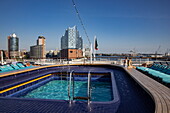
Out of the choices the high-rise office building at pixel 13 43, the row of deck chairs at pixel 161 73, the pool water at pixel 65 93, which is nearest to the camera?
the row of deck chairs at pixel 161 73

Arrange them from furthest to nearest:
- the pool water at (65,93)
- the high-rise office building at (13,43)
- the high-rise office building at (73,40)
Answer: the high-rise office building at (13,43) → the high-rise office building at (73,40) → the pool water at (65,93)

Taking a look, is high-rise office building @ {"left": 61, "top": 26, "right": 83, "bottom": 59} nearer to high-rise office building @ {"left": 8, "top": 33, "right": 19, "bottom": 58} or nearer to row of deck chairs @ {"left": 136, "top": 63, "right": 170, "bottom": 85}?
row of deck chairs @ {"left": 136, "top": 63, "right": 170, "bottom": 85}

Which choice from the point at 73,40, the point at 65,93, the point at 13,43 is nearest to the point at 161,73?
the point at 65,93

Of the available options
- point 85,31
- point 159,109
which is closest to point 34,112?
point 159,109

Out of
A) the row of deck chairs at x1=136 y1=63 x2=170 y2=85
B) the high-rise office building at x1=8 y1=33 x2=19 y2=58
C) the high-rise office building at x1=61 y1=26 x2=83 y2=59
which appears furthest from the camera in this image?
the high-rise office building at x1=8 y1=33 x2=19 y2=58

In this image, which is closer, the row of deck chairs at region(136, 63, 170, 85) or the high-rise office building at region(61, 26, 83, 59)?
the row of deck chairs at region(136, 63, 170, 85)

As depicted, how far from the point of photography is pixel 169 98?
2.55 meters

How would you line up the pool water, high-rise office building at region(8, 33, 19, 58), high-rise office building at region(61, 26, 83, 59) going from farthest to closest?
high-rise office building at region(8, 33, 19, 58), high-rise office building at region(61, 26, 83, 59), the pool water

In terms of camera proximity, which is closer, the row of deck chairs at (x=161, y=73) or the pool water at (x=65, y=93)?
the row of deck chairs at (x=161, y=73)

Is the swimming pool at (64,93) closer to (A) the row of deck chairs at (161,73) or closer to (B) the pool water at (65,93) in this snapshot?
(B) the pool water at (65,93)

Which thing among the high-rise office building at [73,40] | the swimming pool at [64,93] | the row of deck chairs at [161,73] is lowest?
the swimming pool at [64,93]

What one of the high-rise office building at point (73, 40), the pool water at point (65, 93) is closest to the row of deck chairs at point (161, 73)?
the pool water at point (65, 93)

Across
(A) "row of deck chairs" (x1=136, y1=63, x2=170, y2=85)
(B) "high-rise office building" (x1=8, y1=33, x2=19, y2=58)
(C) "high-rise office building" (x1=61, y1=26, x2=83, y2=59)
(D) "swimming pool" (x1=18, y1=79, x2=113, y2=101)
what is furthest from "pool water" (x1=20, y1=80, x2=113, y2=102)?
(B) "high-rise office building" (x1=8, y1=33, x2=19, y2=58)

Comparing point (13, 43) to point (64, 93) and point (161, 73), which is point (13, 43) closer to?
point (64, 93)
